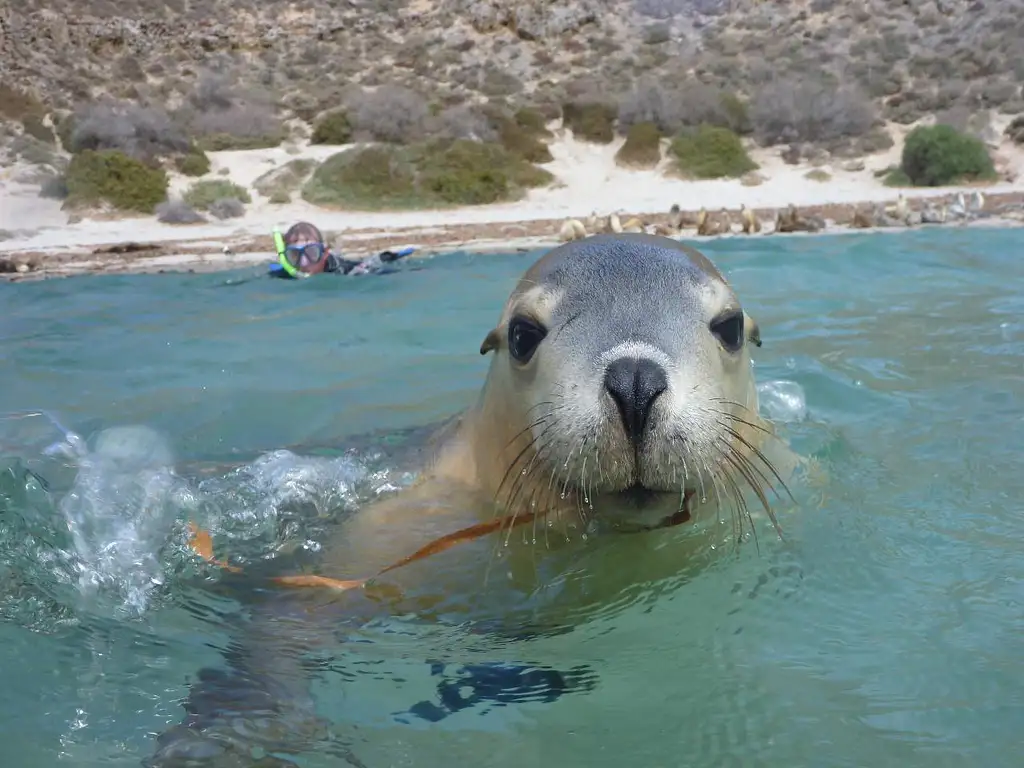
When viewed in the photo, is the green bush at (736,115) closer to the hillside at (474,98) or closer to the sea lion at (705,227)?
the hillside at (474,98)

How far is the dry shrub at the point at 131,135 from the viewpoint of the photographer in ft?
63.6

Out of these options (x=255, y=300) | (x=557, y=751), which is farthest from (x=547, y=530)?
(x=255, y=300)

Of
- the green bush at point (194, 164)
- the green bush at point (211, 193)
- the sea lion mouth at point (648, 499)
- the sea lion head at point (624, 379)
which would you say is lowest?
the sea lion mouth at point (648, 499)

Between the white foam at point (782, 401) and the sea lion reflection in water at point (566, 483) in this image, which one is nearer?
the sea lion reflection in water at point (566, 483)

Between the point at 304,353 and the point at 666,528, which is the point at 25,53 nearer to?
the point at 304,353

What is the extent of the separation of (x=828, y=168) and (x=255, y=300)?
1289 centimetres

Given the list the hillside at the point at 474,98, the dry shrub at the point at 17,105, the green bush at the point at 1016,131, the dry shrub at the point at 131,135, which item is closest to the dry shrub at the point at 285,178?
the hillside at the point at 474,98

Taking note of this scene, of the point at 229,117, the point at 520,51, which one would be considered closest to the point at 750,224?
the point at 229,117

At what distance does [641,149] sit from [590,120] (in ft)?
6.49

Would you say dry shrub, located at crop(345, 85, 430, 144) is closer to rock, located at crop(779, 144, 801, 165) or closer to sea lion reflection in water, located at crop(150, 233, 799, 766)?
rock, located at crop(779, 144, 801, 165)

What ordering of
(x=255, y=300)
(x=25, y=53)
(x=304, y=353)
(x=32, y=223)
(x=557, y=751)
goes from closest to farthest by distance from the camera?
(x=557, y=751) → (x=304, y=353) → (x=255, y=300) → (x=32, y=223) → (x=25, y=53)

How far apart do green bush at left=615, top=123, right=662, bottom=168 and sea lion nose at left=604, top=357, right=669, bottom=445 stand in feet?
57.0

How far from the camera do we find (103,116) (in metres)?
20.2

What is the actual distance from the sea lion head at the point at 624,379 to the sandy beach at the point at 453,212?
25.6 ft
